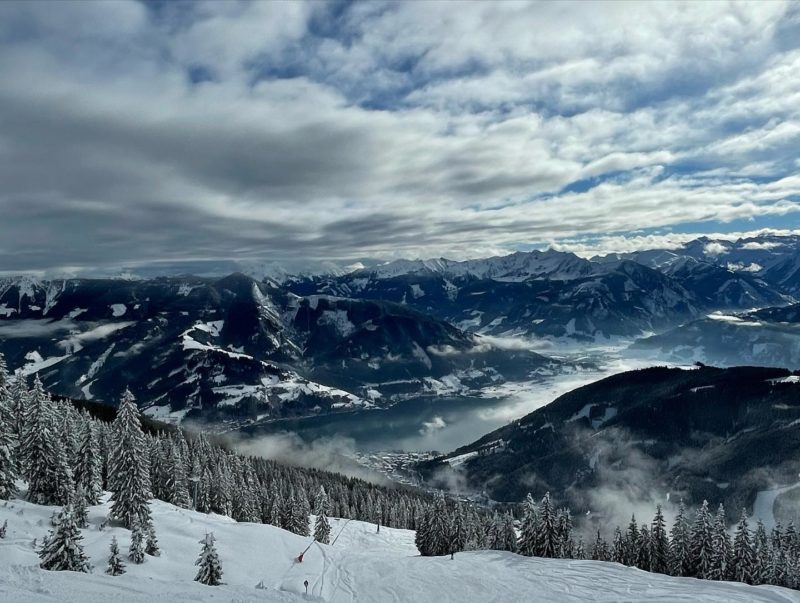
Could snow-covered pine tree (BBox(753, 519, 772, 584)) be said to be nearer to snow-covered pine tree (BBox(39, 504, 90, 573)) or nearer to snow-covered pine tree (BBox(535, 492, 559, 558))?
snow-covered pine tree (BBox(535, 492, 559, 558))

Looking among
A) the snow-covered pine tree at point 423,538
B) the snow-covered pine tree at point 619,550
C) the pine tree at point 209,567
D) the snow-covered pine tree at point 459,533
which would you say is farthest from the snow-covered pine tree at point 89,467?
the snow-covered pine tree at point 619,550

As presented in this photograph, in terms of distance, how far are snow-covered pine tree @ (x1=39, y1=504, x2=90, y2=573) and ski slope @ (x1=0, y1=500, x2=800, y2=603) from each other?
1.44 metres

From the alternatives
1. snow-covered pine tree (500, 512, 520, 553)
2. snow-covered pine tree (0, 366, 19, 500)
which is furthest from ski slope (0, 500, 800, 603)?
snow-covered pine tree (500, 512, 520, 553)

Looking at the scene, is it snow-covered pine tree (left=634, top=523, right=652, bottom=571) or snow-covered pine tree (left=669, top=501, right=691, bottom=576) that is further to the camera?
snow-covered pine tree (left=634, top=523, right=652, bottom=571)

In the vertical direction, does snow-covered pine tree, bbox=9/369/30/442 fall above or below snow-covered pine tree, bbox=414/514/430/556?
above

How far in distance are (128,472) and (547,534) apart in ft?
186

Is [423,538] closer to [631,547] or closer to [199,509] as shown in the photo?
[631,547]

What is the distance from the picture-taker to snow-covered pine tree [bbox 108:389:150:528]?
157 ft

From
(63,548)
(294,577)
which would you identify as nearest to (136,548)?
(63,548)

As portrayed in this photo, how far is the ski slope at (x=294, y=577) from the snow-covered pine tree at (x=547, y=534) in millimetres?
12881

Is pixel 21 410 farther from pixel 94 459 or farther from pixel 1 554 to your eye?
pixel 1 554

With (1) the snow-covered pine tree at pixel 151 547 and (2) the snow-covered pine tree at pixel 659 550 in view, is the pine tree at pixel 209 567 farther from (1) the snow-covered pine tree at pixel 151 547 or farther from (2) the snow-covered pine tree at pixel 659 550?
(2) the snow-covered pine tree at pixel 659 550

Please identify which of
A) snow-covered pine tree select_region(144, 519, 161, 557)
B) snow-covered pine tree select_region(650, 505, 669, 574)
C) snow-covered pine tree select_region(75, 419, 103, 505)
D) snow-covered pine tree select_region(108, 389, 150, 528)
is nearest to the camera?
snow-covered pine tree select_region(144, 519, 161, 557)

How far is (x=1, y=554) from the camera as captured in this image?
29.7 metres
